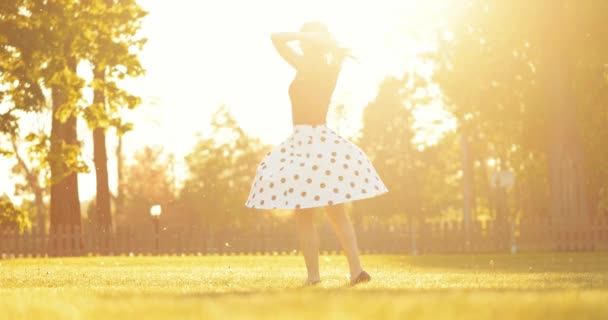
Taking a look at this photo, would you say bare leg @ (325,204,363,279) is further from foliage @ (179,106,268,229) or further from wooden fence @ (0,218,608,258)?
foliage @ (179,106,268,229)

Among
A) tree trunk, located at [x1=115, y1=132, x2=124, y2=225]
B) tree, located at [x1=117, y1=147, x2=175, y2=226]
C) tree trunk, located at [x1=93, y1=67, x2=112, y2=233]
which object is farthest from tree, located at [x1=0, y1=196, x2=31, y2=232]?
tree, located at [x1=117, y1=147, x2=175, y2=226]

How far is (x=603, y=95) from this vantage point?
32.8 meters

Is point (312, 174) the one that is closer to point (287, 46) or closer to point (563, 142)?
point (287, 46)

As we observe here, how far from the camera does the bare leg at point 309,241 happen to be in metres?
9.15

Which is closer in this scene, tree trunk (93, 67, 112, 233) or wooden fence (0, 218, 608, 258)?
wooden fence (0, 218, 608, 258)

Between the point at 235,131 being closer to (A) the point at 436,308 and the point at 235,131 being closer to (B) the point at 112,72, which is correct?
(B) the point at 112,72

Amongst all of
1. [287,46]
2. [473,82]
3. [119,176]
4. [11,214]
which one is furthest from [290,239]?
[119,176]

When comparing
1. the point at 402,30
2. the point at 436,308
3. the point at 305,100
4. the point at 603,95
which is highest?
the point at 402,30

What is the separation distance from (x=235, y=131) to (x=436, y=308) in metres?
67.7

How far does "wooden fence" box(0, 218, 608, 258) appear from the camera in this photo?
27.8 meters

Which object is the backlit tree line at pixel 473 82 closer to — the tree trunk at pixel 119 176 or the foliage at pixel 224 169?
the tree trunk at pixel 119 176

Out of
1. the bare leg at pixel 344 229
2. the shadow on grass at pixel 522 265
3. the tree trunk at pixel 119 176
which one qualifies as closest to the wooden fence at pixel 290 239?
the shadow on grass at pixel 522 265

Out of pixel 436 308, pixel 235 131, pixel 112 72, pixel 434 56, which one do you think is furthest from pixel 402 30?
pixel 235 131

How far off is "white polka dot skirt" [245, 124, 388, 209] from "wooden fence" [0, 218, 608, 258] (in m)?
19.6
